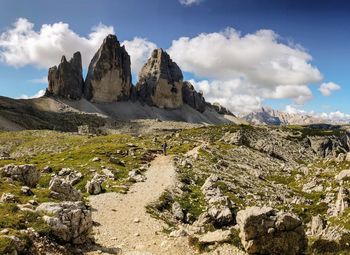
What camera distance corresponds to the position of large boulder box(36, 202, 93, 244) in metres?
23.7

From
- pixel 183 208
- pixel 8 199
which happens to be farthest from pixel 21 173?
pixel 183 208

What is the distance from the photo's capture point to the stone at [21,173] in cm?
4001

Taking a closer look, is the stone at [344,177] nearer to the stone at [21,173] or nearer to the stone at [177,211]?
the stone at [177,211]

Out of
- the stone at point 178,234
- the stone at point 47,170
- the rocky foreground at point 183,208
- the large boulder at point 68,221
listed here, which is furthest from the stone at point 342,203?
the stone at point 47,170

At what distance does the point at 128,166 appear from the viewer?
68812 mm

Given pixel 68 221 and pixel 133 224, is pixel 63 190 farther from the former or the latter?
pixel 68 221

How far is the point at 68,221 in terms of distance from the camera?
Answer: 24.5 m

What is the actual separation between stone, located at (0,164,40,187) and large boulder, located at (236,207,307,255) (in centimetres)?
2670

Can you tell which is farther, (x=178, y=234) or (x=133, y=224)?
(x=133, y=224)

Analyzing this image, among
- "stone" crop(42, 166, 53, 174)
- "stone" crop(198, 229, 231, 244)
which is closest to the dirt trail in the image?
"stone" crop(198, 229, 231, 244)

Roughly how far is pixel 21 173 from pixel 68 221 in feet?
64.1

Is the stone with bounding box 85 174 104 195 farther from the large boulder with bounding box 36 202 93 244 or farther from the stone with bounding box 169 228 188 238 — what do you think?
the large boulder with bounding box 36 202 93 244

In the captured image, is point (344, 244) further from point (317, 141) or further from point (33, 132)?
point (33, 132)

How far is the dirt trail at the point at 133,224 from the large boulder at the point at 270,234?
4202 millimetres
